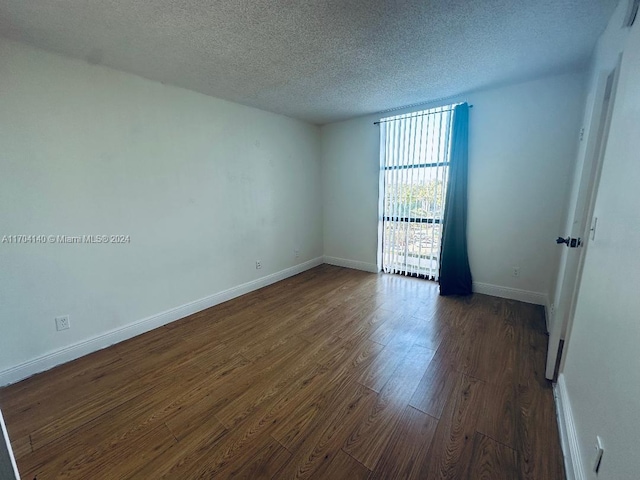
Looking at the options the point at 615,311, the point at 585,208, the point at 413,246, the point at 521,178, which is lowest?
the point at 413,246

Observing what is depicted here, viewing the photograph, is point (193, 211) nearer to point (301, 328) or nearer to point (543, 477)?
point (301, 328)

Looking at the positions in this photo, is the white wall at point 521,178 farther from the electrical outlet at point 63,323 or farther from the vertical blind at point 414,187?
the electrical outlet at point 63,323

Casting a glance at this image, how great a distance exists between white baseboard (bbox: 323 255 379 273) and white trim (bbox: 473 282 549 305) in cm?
145

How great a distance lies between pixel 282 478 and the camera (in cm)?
124

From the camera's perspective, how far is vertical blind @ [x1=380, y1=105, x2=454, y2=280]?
3.37m

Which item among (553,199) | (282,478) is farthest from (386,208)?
(282,478)

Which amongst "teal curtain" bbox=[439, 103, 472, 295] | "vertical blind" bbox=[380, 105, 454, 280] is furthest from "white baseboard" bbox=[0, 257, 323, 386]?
"teal curtain" bbox=[439, 103, 472, 295]

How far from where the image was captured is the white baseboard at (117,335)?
1.93 metres

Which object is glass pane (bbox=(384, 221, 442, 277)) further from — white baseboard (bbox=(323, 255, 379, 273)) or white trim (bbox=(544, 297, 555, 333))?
white trim (bbox=(544, 297, 555, 333))

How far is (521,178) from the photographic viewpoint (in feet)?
9.48

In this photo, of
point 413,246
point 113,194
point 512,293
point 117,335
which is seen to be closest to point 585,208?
point 512,293

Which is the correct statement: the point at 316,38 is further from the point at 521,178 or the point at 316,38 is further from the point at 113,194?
the point at 521,178

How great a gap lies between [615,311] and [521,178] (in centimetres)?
238

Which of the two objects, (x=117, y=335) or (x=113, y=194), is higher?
(x=113, y=194)
